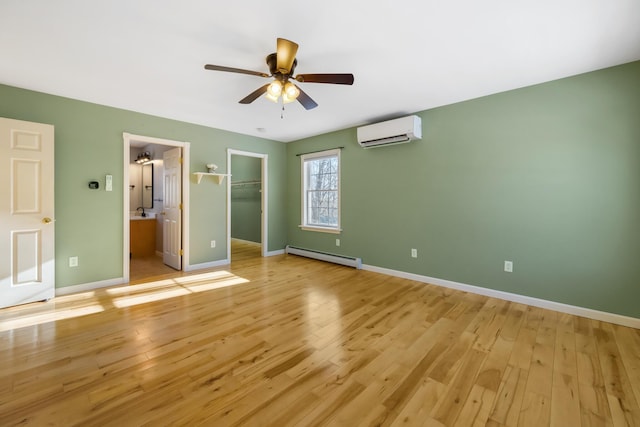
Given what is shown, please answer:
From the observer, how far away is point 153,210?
625cm

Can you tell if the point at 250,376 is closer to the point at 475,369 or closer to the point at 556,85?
the point at 475,369

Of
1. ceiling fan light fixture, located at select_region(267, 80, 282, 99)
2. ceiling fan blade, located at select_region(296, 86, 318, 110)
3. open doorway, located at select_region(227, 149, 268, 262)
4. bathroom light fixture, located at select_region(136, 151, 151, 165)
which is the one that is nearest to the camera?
ceiling fan light fixture, located at select_region(267, 80, 282, 99)

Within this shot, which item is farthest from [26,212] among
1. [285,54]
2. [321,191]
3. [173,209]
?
[321,191]

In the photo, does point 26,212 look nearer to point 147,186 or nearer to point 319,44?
point 147,186

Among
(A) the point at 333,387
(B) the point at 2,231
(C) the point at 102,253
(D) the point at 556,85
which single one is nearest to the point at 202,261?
(C) the point at 102,253

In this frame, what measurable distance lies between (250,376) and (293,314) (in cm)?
102

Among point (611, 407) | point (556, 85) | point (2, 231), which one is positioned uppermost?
point (556, 85)

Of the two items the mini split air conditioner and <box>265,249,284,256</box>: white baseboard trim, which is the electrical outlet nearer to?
the mini split air conditioner

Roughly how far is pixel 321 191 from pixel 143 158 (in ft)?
13.4

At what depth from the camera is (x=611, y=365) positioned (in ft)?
6.54

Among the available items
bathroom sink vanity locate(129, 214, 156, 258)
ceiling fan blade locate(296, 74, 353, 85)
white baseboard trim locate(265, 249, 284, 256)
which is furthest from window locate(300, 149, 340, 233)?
bathroom sink vanity locate(129, 214, 156, 258)

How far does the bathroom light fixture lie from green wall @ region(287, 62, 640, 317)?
5.01m

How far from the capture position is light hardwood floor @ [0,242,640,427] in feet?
5.01

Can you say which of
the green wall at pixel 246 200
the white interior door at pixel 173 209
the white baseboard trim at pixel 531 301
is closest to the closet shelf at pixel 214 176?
the white interior door at pixel 173 209
